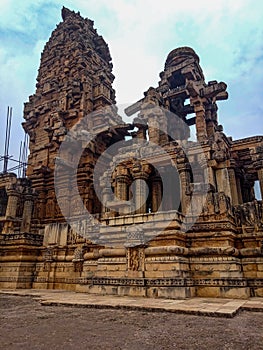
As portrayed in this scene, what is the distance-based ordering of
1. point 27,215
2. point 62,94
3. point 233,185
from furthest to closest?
point 62,94 → point 233,185 → point 27,215

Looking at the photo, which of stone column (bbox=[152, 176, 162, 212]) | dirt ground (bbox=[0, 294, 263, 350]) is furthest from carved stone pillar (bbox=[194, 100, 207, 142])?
dirt ground (bbox=[0, 294, 263, 350])

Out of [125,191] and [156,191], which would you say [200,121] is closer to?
[156,191]

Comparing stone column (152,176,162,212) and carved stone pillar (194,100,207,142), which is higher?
carved stone pillar (194,100,207,142)

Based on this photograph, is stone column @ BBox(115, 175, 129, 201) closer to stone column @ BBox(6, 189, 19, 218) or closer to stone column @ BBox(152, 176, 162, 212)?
stone column @ BBox(152, 176, 162, 212)

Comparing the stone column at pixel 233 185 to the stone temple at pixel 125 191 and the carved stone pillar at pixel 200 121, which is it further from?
the carved stone pillar at pixel 200 121

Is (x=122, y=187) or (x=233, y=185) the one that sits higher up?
(x=233, y=185)

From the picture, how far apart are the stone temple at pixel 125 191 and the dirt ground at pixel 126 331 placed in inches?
141

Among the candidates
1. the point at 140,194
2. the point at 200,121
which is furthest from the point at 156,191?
the point at 200,121

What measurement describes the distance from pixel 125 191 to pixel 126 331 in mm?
10554

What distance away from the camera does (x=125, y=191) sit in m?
15.1

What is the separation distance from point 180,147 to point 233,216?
5.29 metres

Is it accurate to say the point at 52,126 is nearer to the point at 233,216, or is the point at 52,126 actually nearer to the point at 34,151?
the point at 34,151

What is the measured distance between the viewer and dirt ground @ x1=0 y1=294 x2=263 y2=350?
13.0ft

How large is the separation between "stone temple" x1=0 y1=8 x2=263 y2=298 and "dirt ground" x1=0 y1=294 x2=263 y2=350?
359 centimetres
